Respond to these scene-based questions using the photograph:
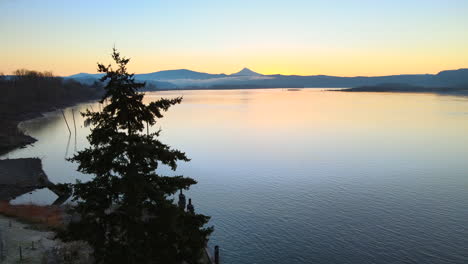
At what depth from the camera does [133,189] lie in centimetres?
1209

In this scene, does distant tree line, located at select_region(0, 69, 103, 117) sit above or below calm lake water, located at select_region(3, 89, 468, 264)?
above

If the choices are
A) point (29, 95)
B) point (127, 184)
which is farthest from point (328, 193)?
point (29, 95)

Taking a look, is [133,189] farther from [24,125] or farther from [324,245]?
[24,125]

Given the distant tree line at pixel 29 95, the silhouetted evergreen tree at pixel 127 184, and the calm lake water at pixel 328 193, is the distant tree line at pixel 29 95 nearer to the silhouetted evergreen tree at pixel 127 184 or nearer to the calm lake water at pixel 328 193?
the calm lake water at pixel 328 193

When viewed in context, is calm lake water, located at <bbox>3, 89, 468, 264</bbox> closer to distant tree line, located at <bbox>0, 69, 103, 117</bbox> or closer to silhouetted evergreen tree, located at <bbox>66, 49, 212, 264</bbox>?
silhouetted evergreen tree, located at <bbox>66, 49, 212, 264</bbox>

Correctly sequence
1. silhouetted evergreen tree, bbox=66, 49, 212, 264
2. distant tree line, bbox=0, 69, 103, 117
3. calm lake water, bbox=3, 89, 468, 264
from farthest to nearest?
distant tree line, bbox=0, 69, 103, 117 → calm lake water, bbox=3, 89, 468, 264 → silhouetted evergreen tree, bbox=66, 49, 212, 264

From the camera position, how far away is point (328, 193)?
117ft

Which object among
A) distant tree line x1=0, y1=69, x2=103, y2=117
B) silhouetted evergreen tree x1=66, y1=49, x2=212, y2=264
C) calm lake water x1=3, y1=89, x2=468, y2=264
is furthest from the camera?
distant tree line x1=0, y1=69, x2=103, y2=117

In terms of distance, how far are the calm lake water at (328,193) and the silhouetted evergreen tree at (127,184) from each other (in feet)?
38.5

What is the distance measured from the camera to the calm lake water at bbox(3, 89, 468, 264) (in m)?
24.4

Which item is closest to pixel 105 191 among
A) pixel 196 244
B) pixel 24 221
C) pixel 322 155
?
pixel 196 244

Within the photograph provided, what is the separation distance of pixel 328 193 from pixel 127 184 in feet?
91.6

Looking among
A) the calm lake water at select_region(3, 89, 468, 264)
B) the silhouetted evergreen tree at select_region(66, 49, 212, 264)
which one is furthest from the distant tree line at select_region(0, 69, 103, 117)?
the silhouetted evergreen tree at select_region(66, 49, 212, 264)

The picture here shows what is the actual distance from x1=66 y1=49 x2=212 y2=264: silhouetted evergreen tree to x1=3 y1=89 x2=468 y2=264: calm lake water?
1173cm
